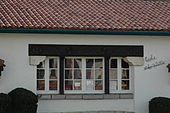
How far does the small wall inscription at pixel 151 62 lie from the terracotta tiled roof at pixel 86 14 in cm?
110

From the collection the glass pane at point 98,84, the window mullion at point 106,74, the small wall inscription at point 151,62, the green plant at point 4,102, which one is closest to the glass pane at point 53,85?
the glass pane at point 98,84

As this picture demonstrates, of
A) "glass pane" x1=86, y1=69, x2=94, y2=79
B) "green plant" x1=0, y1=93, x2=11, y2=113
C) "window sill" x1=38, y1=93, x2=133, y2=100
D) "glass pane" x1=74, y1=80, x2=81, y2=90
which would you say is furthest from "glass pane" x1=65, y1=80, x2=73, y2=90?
"green plant" x1=0, y1=93, x2=11, y2=113

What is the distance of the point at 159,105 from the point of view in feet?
43.1

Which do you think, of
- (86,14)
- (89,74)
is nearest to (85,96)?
(89,74)

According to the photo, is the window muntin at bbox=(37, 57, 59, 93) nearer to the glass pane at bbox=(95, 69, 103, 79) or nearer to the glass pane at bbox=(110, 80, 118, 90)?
the glass pane at bbox=(95, 69, 103, 79)

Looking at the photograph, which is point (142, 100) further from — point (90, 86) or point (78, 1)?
point (78, 1)

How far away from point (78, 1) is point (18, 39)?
14.1ft

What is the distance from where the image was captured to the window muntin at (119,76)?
47.0 feet

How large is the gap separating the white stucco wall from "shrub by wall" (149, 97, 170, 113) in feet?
1.86

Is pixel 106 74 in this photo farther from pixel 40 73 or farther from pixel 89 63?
pixel 40 73

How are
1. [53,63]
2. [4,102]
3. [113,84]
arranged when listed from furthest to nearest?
1. [113,84]
2. [53,63]
3. [4,102]

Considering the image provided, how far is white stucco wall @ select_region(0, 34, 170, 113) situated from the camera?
13305 millimetres

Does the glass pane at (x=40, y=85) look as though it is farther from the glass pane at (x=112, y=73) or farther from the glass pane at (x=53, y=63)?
the glass pane at (x=112, y=73)

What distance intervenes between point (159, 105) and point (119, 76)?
2.00 metres
